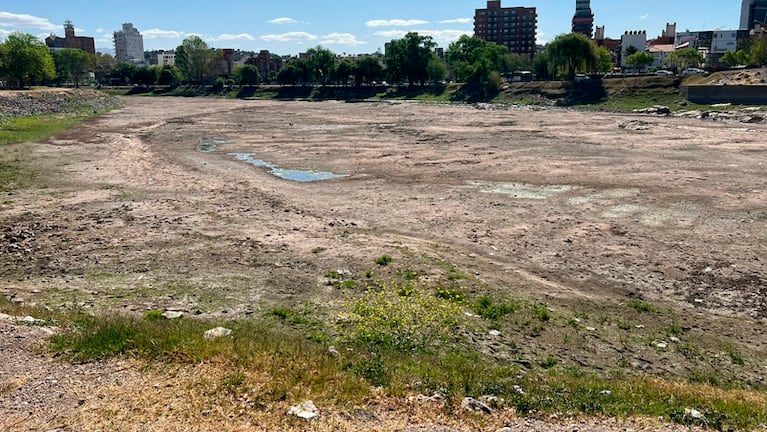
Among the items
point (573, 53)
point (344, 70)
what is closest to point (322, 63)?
point (344, 70)

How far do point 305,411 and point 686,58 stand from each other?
148 m

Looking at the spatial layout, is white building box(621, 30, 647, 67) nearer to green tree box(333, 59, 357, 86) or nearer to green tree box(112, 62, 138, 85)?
green tree box(333, 59, 357, 86)

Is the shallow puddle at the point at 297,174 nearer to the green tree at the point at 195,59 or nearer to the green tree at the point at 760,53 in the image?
the green tree at the point at 760,53

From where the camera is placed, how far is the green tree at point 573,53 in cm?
10094

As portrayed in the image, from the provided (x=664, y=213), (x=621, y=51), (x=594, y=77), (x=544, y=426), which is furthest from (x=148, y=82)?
(x=544, y=426)

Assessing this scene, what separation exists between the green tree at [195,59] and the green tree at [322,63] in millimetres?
36340

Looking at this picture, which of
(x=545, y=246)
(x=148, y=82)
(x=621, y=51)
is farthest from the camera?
(x=621, y=51)

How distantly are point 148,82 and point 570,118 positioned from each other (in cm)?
13336

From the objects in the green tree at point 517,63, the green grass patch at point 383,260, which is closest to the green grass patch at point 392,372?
the green grass patch at point 383,260

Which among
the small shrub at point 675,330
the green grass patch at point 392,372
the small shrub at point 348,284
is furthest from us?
the small shrub at point 348,284

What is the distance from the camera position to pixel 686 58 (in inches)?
5133

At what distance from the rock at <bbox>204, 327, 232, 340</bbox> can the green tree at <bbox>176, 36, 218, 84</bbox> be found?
16156cm

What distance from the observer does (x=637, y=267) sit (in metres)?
18.3

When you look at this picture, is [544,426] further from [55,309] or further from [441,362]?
[55,309]
